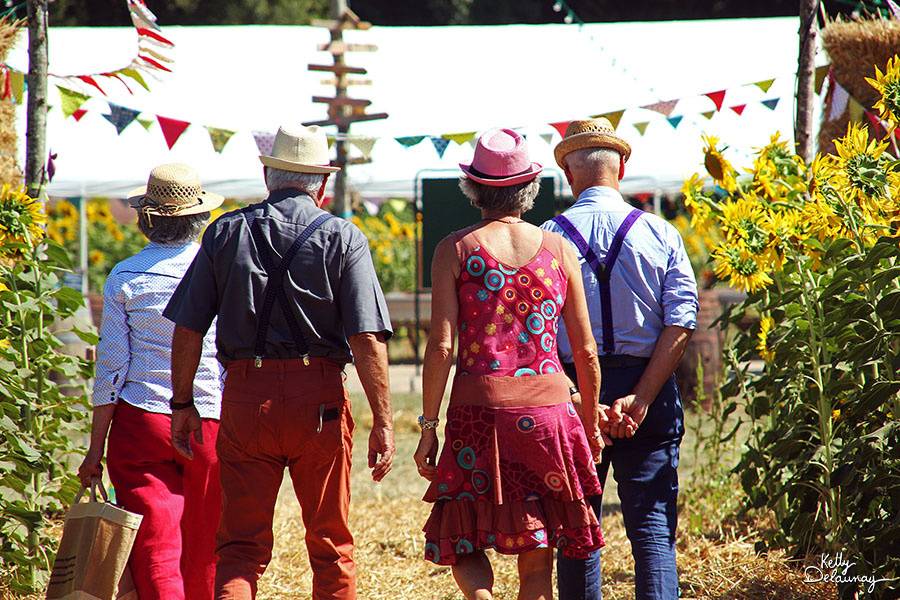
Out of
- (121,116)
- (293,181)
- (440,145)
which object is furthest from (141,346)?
(440,145)

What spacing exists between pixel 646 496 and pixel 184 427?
1.45 meters

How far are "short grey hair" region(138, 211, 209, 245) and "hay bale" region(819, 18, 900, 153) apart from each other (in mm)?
4419

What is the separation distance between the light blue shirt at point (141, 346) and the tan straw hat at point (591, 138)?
1.36 metres

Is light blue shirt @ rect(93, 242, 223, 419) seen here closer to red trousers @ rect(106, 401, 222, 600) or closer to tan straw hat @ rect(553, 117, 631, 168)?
red trousers @ rect(106, 401, 222, 600)

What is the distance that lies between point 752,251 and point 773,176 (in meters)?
0.66

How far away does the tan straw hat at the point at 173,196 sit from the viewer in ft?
12.4

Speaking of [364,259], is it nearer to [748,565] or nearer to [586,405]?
[586,405]

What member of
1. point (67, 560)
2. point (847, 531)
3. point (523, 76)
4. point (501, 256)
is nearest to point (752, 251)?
point (847, 531)

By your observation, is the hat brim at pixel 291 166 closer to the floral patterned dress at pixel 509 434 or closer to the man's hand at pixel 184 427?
the floral patterned dress at pixel 509 434

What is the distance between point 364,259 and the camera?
11.2ft

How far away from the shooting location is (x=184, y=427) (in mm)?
3475

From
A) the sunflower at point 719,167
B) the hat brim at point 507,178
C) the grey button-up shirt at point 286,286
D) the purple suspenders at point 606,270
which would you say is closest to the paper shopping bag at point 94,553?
the grey button-up shirt at point 286,286

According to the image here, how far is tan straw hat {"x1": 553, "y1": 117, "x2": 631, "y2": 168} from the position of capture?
12.3 ft

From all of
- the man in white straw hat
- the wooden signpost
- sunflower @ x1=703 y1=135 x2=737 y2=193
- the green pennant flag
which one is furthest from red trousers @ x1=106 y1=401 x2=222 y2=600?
the wooden signpost
